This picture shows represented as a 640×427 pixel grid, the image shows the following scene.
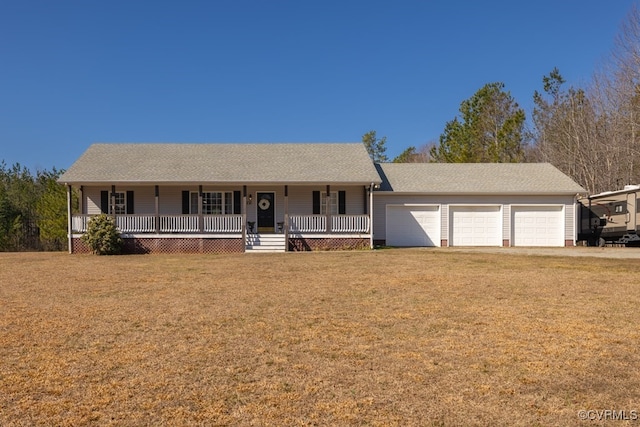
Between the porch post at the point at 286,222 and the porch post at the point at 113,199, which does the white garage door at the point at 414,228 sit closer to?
the porch post at the point at 286,222

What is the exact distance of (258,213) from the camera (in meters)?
20.5

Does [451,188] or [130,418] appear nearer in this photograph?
[130,418]

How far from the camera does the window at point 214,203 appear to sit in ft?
66.9

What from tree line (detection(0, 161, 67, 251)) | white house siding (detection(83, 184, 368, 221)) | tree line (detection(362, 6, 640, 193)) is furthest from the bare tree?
tree line (detection(0, 161, 67, 251))

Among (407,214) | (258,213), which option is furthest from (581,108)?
A: (258,213)

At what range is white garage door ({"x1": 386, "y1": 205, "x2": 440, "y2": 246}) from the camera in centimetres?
2083

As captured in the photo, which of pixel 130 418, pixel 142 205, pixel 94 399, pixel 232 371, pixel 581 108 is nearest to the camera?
pixel 130 418

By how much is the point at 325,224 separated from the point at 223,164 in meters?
5.96

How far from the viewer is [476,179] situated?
21922mm

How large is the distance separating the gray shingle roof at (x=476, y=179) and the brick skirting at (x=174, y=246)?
7.68 meters

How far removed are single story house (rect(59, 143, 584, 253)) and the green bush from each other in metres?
0.72

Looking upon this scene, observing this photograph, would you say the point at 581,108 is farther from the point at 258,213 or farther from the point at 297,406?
the point at 297,406

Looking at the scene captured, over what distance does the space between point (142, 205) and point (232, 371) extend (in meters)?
17.9

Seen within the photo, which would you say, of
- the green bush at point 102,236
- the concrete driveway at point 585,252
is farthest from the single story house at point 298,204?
the concrete driveway at point 585,252
